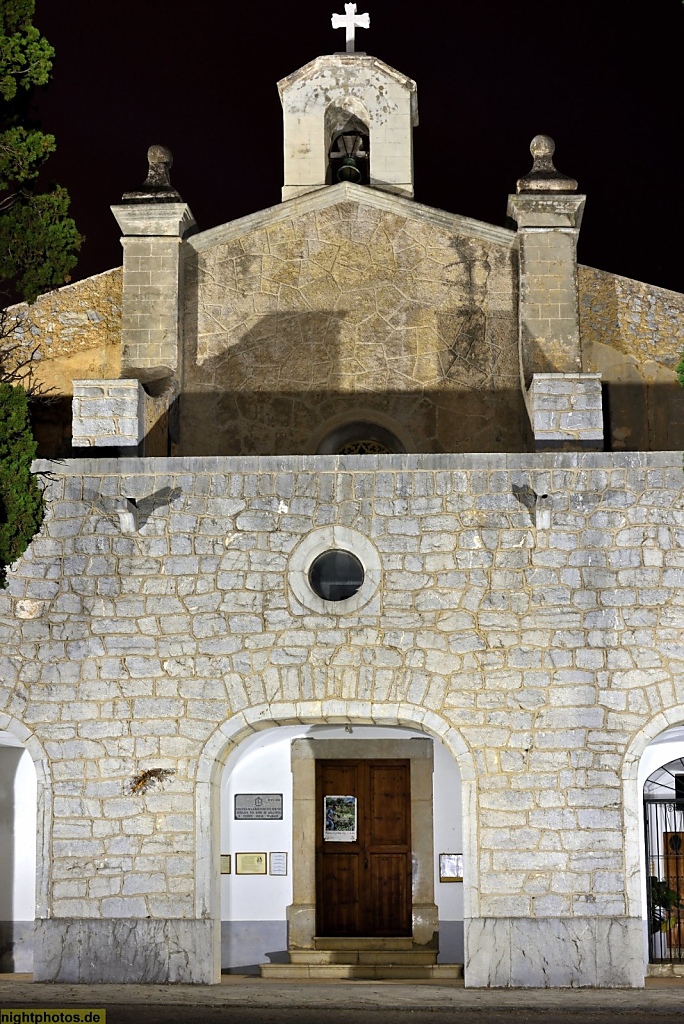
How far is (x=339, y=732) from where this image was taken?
12.4m

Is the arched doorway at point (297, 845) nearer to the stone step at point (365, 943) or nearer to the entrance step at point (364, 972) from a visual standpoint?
the stone step at point (365, 943)

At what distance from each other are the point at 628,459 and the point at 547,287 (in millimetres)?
3418

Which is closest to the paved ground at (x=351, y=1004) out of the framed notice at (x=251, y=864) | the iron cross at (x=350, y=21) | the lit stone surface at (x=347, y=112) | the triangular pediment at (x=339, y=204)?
the framed notice at (x=251, y=864)

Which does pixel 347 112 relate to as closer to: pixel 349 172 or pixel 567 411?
pixel 349 172

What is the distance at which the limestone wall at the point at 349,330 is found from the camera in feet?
42.7

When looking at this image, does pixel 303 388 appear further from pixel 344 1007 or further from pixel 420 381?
pixel 344 1007

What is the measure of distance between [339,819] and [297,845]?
49cm

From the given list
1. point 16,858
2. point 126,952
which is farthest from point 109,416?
point 16,858

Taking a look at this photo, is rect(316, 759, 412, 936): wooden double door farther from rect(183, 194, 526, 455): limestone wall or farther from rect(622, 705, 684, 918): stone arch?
rect(622, 705, 684, 918): stone arch

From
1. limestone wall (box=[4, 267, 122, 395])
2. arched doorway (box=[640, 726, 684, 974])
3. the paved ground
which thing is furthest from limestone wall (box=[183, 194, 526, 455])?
the paved ground

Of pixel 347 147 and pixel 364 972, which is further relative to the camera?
pixel 347 147

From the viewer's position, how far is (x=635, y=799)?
376 inches

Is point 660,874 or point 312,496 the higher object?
point 312,496

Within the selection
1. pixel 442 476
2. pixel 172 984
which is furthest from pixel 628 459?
pixel 172 984
